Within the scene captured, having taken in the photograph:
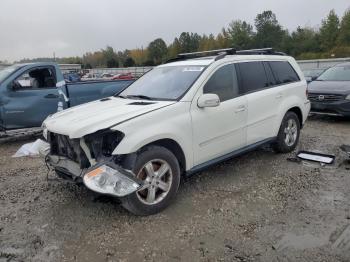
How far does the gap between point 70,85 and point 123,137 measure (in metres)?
5.30

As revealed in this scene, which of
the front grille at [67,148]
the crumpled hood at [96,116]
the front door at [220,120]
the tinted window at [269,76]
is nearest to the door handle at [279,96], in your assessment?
the tinted window at [269,76]

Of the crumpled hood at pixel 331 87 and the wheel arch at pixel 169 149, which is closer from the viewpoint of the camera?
the wheel arch at pixel 169 149

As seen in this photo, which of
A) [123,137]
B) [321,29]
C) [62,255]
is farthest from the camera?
[321,29]

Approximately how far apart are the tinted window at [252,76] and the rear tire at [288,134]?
2.88 ft

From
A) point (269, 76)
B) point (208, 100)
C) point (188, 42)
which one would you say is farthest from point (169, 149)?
point (188, 42)

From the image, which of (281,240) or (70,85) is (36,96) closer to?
(70,85)

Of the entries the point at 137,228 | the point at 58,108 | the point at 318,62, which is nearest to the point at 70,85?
the point at 58,108

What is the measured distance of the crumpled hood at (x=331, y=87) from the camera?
932cm

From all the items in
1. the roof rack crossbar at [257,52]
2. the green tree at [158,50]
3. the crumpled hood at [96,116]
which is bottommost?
the crumpled hood at [96,116]

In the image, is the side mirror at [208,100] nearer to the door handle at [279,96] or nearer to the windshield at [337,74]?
the door handle at [279,96]

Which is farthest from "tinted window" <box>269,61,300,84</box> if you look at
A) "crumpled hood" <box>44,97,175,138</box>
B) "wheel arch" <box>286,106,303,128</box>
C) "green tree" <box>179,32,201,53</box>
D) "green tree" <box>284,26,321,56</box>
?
"green tree" <box>179,32,201,53</box>

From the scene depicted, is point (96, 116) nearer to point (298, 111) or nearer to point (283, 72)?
point (283, 72)

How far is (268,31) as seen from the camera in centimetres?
7512

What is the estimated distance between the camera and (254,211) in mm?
4324
